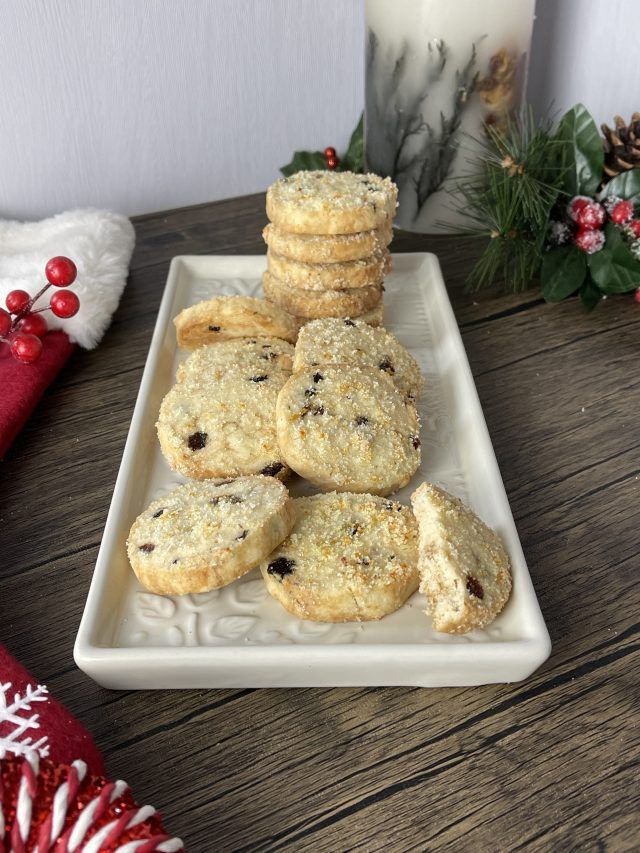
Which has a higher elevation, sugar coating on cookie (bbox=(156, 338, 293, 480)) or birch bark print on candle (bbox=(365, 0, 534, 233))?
birch bark print on candle (bbox=(365, 0, 534, 233))

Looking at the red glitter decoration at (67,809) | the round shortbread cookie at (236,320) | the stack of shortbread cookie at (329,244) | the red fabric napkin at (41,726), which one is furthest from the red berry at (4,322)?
the red glitter decoration at (67,809)

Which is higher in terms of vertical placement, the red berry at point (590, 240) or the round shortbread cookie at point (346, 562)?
the red berry at point (590, 240)

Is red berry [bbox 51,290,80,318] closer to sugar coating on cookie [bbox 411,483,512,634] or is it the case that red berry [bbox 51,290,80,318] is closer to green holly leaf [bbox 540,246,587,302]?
sugar coating on cookie [bbox 411,483,512,634]

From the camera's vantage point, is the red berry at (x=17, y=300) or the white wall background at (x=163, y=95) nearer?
the red berry at (x=17, y=300)

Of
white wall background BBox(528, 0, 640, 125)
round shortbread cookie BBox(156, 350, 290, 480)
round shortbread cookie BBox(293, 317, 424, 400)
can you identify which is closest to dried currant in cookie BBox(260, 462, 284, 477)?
round shortbread cookie BBox(156, 350, 290, 480)

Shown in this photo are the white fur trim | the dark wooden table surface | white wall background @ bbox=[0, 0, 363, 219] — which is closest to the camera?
the dark wooden table surface

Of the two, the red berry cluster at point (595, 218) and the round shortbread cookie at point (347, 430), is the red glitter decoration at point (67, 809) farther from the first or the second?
the red berry cluster at point (595, 218)

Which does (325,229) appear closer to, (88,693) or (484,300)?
(484,300)
